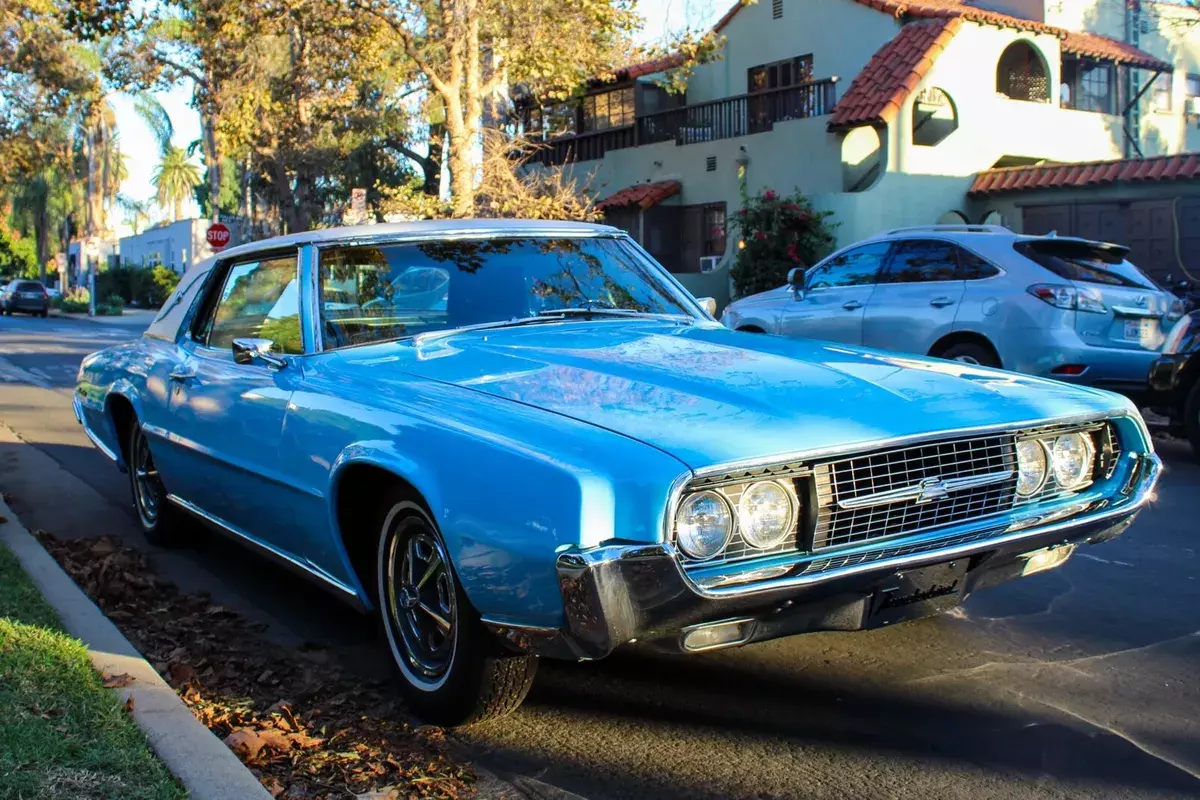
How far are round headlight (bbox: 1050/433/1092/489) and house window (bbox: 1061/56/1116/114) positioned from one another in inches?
926

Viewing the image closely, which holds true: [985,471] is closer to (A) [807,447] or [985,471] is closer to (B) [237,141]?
(A) [807,447]

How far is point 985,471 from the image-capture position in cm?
357

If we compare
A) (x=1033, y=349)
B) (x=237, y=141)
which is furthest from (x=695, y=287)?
(x=1033, y=349)

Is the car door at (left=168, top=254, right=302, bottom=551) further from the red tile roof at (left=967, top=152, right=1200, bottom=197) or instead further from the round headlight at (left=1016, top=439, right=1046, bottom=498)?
the red tile roof at (left=967, top=152, right=1200, bottom=197)

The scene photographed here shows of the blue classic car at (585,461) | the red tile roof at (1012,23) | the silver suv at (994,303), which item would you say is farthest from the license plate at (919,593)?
the red tile roof at (1012,23)

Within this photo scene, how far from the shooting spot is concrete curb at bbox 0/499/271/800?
3121 millimetres

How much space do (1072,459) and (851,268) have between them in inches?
295

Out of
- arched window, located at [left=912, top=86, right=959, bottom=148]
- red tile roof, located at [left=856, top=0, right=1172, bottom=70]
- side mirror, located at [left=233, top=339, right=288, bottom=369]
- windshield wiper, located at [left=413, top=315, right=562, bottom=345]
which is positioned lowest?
side mirror, located at [left=233, top=339, right=288, bottom=369]

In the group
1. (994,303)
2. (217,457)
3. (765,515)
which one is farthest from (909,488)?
(994,303)

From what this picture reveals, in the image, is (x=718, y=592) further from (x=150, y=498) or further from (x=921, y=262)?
(x=921, y=262)

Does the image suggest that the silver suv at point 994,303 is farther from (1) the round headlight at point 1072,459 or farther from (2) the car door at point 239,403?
(1) the round headlight at point 1072,459

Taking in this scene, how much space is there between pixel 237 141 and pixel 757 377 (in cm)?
2423

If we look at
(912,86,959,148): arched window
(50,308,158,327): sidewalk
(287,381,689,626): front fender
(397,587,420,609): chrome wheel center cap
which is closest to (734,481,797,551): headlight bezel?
(287,381,689,626): front fender

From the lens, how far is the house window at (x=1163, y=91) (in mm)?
27062
